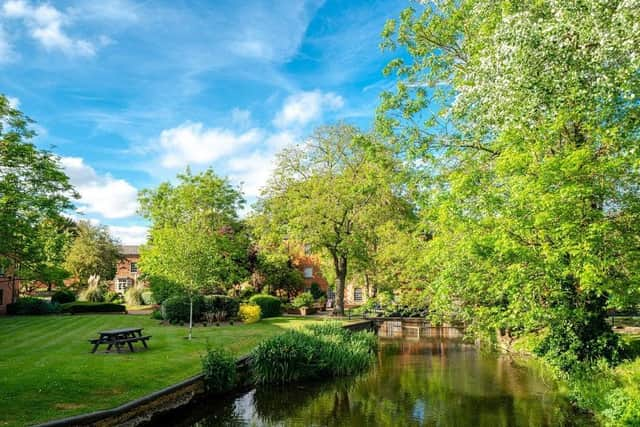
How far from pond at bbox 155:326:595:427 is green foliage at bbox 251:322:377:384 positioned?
520mm

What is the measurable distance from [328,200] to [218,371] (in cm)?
1725

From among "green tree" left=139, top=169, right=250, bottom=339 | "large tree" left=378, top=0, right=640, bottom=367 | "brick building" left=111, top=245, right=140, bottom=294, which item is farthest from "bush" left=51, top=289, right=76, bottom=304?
"large tree" left=378, top=0, right=640, bottom=367

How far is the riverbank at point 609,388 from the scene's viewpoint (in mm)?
8398

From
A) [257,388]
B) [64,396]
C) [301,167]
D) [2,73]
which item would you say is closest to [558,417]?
[257,388]

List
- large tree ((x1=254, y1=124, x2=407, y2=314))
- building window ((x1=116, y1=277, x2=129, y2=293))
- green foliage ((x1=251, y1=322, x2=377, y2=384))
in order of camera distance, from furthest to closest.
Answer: building window ((x1=116, y1=277, x2=129, y2=293)), large tree ((x1=254, y1=124, x2=407, y2=314)), green foliage ((x1=251, y1=322, x2=377, y2=384))

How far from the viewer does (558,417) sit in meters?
10.1

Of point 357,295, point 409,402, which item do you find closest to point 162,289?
point 409,402

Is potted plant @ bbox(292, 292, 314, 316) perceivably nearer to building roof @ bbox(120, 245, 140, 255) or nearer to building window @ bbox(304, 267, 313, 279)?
building window @ bbox(304, 267, 313, 279)

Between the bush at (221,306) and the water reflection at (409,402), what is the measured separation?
10.1 metres

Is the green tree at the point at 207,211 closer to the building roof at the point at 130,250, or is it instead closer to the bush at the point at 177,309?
the bush at the point at 177,309

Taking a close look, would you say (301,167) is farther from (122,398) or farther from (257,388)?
(122,398)

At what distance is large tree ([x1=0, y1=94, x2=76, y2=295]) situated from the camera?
1159cm

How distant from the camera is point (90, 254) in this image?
39719 mm

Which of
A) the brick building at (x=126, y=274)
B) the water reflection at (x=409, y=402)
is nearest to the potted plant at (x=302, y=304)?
the water reflection at (x=409, y=402)
